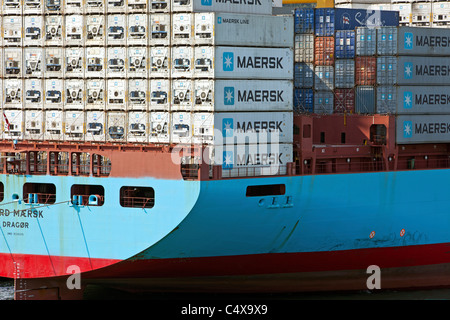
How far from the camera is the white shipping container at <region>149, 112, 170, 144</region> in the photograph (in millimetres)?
40000

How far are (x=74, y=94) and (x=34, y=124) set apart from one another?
97.1 inches

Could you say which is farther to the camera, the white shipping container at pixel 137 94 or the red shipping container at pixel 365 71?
the red shipping container at pixel 365 71

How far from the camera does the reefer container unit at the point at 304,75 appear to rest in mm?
46875

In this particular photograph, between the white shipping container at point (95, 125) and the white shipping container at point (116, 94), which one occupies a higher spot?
the white shipping container at point (116, 94)

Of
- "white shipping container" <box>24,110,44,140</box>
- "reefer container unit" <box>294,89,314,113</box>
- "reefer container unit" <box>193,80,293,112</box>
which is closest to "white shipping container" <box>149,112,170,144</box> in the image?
"reefer container unit" <box>193,80,293,112</box>

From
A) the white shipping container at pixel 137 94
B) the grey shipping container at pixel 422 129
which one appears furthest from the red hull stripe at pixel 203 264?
the white shipping container at pixel 137 94

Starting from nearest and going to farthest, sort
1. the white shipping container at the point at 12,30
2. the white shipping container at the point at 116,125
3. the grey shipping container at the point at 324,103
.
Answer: the white shipping container at the point at 116,125 → the white shipping container at the point at 12,30 → the grey shipping container at the point at 324,103

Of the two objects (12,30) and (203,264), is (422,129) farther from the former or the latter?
(12,30)

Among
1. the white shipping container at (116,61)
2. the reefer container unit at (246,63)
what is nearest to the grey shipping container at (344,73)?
the reefer container unit at (246,63)

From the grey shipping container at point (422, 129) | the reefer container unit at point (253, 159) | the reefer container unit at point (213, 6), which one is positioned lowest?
the reefer container unit at point (253, 159)

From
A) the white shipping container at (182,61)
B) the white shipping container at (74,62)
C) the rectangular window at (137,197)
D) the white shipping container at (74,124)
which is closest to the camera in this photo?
the rectangular window at (137,197)

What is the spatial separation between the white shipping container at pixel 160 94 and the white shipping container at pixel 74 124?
3.53 metres

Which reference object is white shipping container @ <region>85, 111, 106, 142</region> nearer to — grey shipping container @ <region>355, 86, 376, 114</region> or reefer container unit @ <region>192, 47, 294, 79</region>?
reefer container unit @ <region>192, 47, 294, 79</region>

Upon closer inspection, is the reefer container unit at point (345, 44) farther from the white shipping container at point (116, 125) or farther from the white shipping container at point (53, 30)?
the white shipping container at point (53, 30)
